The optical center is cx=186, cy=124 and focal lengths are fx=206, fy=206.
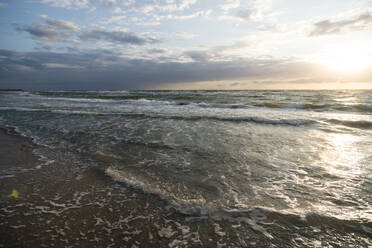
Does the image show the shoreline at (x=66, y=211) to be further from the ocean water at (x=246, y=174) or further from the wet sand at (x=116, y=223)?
the ocean water at (x=246, y=174)

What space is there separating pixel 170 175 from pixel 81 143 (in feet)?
12.3

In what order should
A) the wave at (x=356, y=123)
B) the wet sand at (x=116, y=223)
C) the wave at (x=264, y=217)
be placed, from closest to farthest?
the wet sand at (x=116, y=223)
the wave at (x=264, y=217)
the wave at (x=356, y=123)

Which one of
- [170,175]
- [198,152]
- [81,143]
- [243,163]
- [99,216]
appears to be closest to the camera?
[99,216]

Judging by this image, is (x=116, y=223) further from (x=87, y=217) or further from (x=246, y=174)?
(x=246, y=174)

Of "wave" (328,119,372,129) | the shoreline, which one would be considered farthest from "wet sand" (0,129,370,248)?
"wave" (328,119,372,129)

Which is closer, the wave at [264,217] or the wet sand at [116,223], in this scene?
the wet sand at [116,223]

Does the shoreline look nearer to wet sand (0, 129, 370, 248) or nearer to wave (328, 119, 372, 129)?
wet sand (0, 129, 370, 248)

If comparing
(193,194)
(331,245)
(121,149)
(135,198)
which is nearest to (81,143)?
(121,149)

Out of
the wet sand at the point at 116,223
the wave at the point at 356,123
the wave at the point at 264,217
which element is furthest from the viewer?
the wave at the point at 356,123

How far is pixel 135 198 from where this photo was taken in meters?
3.26

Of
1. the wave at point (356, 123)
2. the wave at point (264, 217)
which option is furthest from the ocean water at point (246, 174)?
the wave at point (356, 123)

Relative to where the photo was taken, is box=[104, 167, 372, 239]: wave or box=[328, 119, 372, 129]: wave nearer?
box=[104, 167, 372, 239]: wave

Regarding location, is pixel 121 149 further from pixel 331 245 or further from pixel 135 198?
pixel 331 245

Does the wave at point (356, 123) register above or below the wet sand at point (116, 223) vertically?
above
